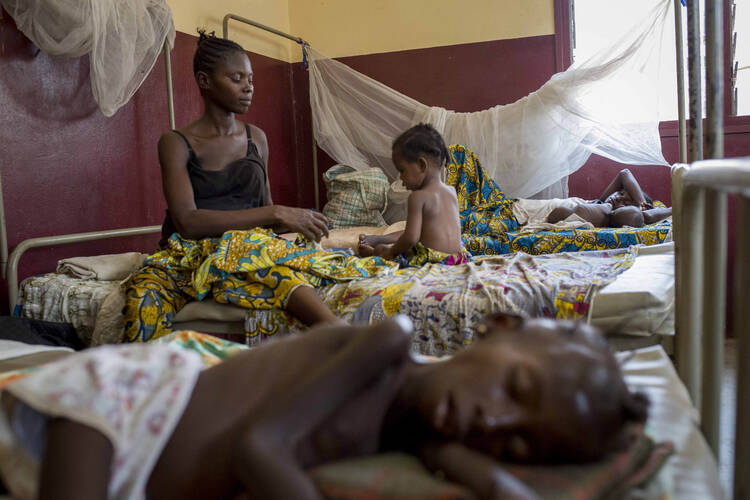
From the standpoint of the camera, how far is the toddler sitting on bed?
2.83m

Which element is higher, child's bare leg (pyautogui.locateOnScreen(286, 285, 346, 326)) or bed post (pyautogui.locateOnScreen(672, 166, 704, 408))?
bed post (pyautogui.locateOnScreen(672, 166, 704, 408))

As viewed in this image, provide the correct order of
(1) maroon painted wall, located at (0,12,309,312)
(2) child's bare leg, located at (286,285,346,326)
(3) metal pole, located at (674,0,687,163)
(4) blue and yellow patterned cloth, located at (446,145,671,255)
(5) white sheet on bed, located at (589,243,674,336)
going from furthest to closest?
1. (4) blue and yellow patterned cloth, located at (446,145,671,255)
2. (3) metal pole, located at (674,0,687,163)
3. (1) maroon painted wall, located at (0,12,309,312)
4. (2) child's bare leg, located at (286,285,346,326)
5. (5) white sheet on bed, located at (589,243,674,336)

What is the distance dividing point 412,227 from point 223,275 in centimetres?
90

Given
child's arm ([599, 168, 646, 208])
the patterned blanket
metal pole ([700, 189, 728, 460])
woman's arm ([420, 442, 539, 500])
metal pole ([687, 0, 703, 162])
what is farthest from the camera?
child's arm ([599, 168, 646, 208])

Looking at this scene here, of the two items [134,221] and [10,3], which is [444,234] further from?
[10,3]

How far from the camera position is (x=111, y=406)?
82 cm

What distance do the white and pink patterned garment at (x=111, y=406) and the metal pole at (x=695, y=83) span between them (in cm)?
106

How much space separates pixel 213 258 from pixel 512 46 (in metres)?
3.51

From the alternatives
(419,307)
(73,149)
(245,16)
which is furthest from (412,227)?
(245,16)

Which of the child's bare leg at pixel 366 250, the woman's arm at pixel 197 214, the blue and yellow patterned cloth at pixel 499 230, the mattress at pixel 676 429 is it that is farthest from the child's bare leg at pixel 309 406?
the blue and yellow patterned cloth at pixel 499 230

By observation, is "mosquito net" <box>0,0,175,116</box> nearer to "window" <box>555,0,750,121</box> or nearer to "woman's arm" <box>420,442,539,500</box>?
"woman's arm" <box>420,442,539,500</box>

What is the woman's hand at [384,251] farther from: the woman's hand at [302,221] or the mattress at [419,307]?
the mattress at [419,307]

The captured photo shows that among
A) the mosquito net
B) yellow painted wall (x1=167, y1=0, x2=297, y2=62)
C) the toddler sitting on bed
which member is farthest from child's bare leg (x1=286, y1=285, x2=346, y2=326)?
yellow painted wall (x1=167, y1=0, x2=297, y2=62)

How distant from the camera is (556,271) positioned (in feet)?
7.68
